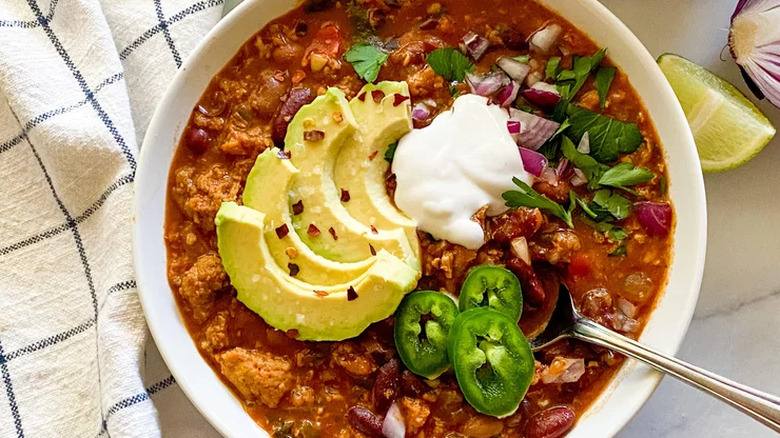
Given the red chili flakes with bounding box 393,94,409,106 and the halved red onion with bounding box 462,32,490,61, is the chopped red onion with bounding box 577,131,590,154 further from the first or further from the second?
the red chili flakes with bounding box 393,94,409,106

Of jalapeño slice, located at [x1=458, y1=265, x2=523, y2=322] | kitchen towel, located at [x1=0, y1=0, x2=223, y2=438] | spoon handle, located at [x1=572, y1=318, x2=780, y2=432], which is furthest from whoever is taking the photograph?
kitchen towel, located at [x1=0, y1=0, x2=223, y2=438]

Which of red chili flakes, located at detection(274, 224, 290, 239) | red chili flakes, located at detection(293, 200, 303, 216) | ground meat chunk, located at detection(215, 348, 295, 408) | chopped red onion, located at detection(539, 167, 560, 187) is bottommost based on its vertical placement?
ground meat chunk, located at detection(215, 348, 295, 408)

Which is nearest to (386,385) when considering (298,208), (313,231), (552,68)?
(313,231)

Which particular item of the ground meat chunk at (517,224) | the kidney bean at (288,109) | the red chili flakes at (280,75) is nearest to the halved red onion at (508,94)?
the ground meat chunk at (517,224)

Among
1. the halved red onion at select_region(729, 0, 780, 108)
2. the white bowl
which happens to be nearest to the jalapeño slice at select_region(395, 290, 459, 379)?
the white bowl

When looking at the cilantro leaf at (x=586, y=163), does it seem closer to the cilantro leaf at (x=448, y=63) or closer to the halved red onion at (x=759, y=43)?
the cilantro leaf at (x=448, y=63)

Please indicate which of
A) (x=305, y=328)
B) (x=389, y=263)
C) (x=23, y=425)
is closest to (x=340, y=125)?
(x=389, y=263)
